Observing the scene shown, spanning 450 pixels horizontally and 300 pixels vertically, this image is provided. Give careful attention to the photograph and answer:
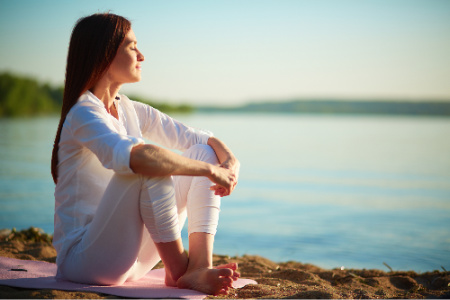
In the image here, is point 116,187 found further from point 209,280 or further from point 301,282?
point 301,282

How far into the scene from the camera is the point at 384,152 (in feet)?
38.5

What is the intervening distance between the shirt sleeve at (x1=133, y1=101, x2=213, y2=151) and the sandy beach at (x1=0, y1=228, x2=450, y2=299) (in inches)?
31.3

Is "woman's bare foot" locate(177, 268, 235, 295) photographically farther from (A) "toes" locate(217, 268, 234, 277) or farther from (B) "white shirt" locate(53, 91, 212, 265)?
(B) "white shirt" locate(53, 91, 212, 265)

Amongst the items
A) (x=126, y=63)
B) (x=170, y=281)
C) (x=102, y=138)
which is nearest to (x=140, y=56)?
(x=126, y=63)

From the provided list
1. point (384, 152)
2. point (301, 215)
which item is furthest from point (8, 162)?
point (384, 152)

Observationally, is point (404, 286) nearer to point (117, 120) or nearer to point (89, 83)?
point (117, 120)

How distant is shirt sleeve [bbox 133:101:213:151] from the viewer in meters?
2.42

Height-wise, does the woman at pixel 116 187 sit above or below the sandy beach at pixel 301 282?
above

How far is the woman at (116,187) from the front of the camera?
180cm

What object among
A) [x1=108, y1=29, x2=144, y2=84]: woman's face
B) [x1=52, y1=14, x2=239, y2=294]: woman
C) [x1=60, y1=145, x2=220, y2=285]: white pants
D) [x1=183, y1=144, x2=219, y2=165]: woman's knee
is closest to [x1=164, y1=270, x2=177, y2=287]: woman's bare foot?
[x1=52, y1=14, x2=239, y2=294]: woman

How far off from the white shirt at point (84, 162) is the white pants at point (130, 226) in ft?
0.25

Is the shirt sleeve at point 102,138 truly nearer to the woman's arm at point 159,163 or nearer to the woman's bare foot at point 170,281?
the woman's arm at point 159,163

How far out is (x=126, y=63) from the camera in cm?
205

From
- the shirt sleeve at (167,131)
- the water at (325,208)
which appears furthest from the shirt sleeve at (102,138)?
the water at (325,208)
